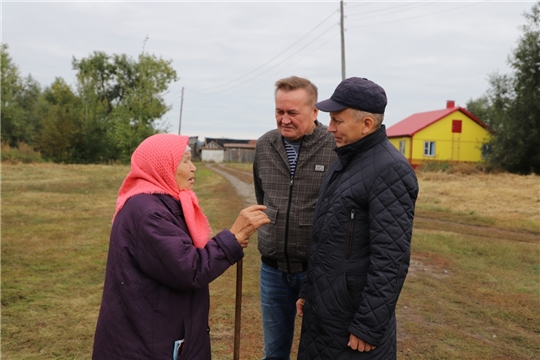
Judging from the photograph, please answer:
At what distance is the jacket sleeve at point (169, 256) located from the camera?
2213mm

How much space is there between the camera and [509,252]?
9.02 meters

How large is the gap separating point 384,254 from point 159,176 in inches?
44.3

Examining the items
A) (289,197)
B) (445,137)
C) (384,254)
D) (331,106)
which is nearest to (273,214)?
(289,197)

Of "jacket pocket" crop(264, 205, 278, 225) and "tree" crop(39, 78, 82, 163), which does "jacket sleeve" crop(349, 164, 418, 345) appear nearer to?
"jacket pocket" crop(264, 205, 278, 225)

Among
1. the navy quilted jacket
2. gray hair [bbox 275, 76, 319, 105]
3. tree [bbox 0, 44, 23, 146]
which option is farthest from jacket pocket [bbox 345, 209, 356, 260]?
tree [bbox 0, 44, 23, 146]

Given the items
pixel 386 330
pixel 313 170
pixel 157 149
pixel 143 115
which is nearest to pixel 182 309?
pixel 157 149

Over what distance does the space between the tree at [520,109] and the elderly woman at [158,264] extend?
32.8m

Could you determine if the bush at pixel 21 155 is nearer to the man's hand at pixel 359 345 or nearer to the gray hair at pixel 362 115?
the gray hair at pixel 362 115

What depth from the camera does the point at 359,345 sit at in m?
2.31

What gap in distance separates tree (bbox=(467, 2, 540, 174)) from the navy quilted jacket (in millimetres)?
32328

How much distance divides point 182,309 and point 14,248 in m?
7.58

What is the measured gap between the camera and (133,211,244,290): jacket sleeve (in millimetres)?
2213

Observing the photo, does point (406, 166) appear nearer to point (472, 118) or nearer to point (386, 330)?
point (386, 330)

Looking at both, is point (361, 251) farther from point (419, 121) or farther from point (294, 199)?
point (419, 121)
